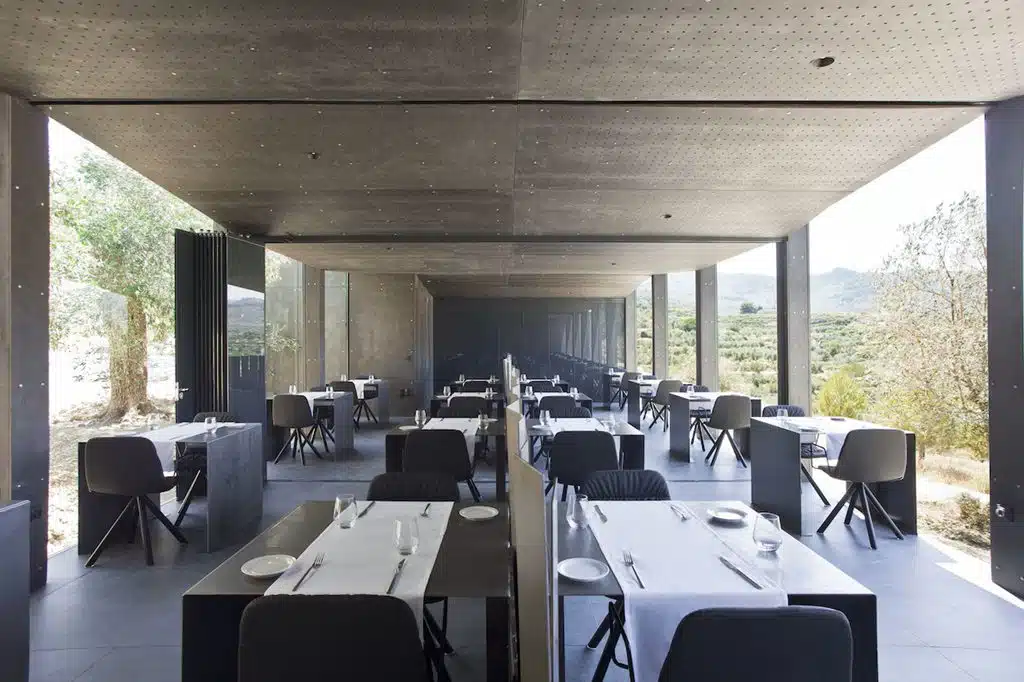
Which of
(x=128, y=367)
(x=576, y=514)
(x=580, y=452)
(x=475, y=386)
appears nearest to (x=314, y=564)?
(x=576, y=514)

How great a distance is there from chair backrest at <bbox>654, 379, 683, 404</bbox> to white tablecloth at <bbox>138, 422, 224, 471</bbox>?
6807 millimetres

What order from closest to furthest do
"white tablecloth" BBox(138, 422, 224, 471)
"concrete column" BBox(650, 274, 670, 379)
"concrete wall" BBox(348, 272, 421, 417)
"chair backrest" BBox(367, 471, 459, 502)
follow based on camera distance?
"chair backrest" BBox(367, 471, 459, 502) → "white tablecloth" BBox(138, 422, 224, 471) → "concrete wall" BBox(348, 272, 421, 417) → "concrete column" BBox(650, 274, 670, 379)

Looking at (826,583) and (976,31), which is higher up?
(976,31)

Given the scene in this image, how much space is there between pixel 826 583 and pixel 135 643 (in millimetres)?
3091

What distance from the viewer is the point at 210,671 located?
167cm

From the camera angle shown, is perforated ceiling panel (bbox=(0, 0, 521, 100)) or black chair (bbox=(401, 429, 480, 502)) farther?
black chair (bbox=(401, 429, 480, 502))

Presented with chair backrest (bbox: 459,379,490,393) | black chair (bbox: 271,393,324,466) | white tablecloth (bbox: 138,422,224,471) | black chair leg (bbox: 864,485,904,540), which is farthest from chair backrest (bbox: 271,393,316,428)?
black chair leg (bbox: 864,485,904,540)

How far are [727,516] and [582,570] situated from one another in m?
0.85

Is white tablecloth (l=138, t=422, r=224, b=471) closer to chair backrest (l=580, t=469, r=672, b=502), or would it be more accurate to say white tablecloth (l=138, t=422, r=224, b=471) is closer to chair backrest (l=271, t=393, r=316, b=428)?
chair backrest (l=271, t=393, r=316, b=428)

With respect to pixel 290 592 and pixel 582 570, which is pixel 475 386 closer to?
pixel 582 570

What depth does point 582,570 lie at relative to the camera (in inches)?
70.9

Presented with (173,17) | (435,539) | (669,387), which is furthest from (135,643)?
(669,387)

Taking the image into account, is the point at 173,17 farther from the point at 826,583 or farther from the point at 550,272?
the point at 550,272

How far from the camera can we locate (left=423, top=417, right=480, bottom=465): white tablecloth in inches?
186
